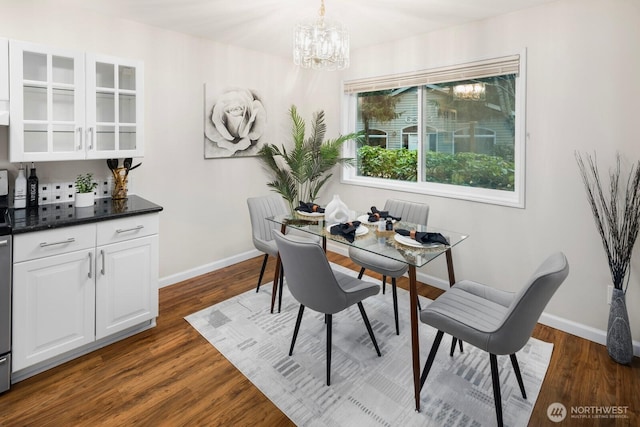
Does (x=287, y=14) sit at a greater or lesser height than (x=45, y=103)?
greater

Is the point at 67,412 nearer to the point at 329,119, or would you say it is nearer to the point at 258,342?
the point at 258,342

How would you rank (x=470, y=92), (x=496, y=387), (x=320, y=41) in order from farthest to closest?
(x=470, y=92) → (x=320, y=41) → (x=496, y=387)

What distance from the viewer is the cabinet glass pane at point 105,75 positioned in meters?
2.54

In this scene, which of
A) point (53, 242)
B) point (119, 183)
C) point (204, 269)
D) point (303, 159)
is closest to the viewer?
point (53, 242)

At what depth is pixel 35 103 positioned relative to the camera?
91.4 inches

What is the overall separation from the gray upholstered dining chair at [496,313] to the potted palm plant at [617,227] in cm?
86

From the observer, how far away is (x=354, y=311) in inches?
118

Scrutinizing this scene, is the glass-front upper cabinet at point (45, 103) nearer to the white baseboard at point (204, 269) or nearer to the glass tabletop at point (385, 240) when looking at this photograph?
the white baseboard at point (204, 269)

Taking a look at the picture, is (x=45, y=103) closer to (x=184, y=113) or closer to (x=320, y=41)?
(x=184, y=113)

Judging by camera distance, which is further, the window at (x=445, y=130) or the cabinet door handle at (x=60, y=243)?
the window at (x=445, y=130)

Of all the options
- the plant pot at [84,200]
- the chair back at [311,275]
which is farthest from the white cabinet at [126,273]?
the chair back at [311,275]

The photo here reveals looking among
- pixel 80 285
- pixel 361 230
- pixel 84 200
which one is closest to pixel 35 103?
pixel 84 200

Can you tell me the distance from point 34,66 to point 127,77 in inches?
22.2

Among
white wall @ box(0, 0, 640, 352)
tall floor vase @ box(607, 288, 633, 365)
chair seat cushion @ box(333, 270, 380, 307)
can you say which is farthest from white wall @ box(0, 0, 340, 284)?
tall floor vase @ box(607, 288, 633, 365)
